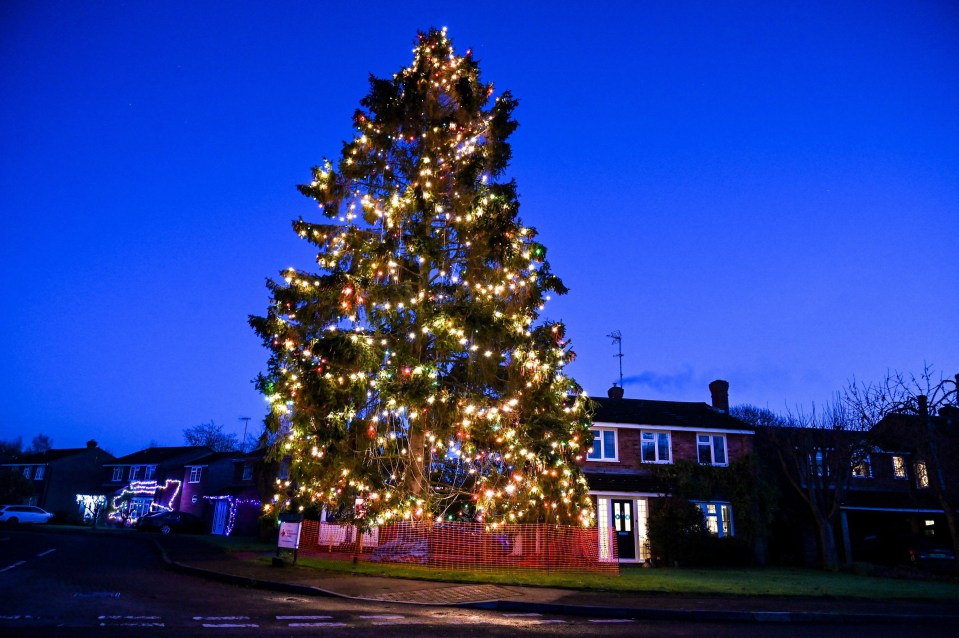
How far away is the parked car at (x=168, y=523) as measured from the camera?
1678 inches

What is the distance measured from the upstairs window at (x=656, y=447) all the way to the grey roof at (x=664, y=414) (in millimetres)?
652

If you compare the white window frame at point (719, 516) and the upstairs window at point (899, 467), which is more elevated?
the upstairs window at point (899, 467)

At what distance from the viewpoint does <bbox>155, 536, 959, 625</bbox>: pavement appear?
10.7 metres

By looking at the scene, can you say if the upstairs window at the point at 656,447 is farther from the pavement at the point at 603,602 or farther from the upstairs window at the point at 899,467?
the pavement at the point at 603,602

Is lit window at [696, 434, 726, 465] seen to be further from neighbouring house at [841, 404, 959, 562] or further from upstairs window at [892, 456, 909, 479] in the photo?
upstairs window at [892, 456, 909, 479]

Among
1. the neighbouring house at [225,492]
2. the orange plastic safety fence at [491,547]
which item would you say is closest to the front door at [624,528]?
the orange plastic safety fence at [491,547]

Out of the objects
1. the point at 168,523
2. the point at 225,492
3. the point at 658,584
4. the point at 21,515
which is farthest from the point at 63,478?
the point at 658,584

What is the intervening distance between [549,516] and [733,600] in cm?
567

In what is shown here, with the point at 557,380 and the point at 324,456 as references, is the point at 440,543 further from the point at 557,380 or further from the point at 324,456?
the point at 557,380

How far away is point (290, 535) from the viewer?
54.2 ft

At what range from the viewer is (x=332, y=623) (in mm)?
8516

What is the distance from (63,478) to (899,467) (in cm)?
6976

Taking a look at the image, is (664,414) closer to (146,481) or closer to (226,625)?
(226,625)

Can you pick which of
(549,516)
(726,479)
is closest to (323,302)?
(549,516)
